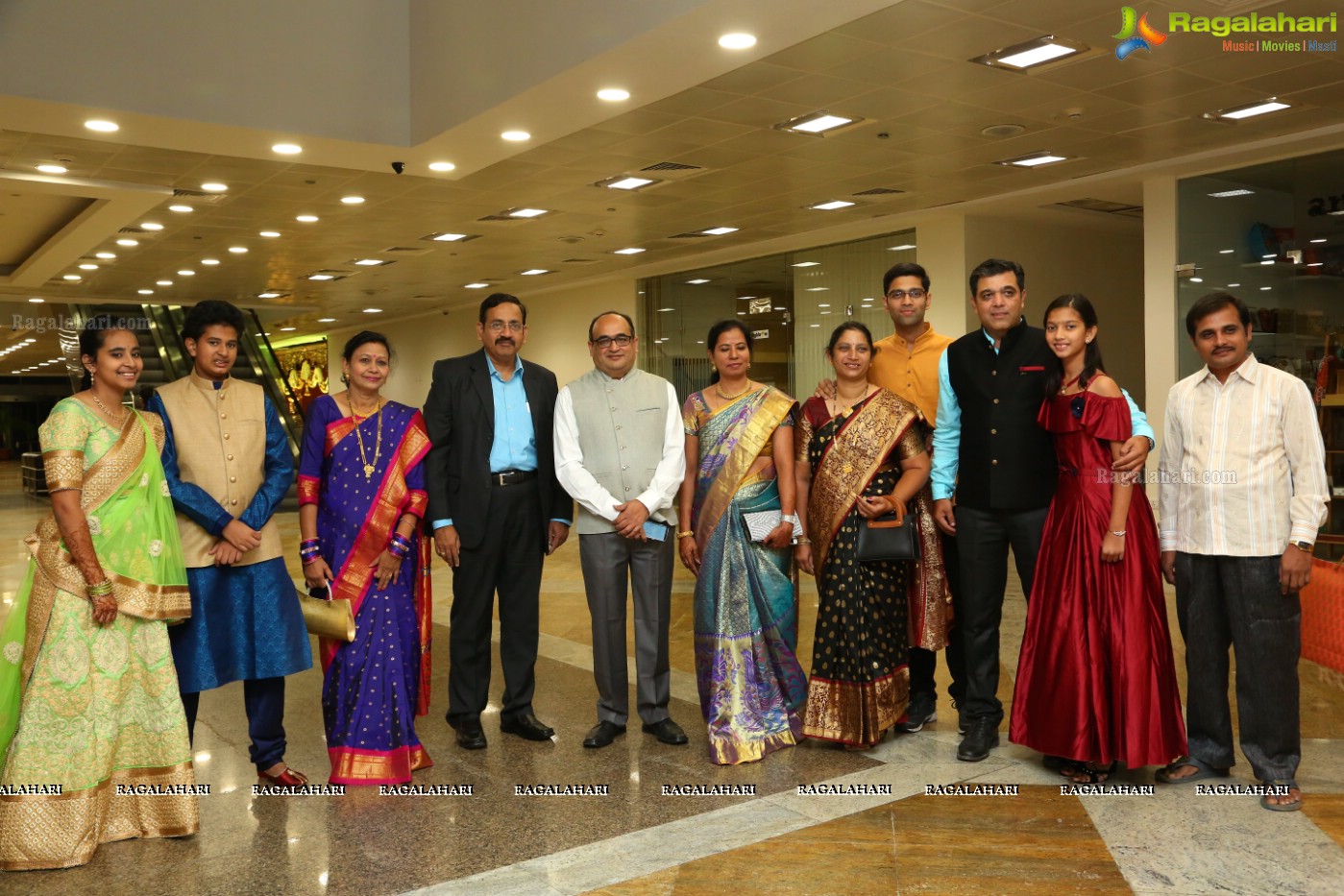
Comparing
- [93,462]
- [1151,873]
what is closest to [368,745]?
[93,462]

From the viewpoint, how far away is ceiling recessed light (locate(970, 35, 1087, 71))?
5.75m

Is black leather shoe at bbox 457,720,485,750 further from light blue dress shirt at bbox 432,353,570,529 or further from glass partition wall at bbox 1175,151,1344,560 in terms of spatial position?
glass partition wall at bbox 1175,151,1344,560

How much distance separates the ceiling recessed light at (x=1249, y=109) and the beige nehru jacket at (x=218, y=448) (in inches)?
257

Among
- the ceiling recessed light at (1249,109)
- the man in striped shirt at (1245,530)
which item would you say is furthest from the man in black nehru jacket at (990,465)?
the ceiling recessed light at (1249,109)

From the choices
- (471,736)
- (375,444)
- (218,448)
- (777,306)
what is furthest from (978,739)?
(777,306)

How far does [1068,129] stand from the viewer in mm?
7637

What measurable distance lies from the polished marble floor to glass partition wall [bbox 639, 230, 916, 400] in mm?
8472

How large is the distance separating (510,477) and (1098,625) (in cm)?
209

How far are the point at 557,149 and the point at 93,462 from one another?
17.5ft

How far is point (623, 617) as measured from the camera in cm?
405

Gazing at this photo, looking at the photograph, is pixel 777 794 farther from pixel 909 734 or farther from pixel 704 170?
pixel 704 170

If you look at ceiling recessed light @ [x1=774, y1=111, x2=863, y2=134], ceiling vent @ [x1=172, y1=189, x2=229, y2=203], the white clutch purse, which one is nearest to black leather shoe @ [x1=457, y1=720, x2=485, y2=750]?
the white clutch purse

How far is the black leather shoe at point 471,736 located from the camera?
13.1ft

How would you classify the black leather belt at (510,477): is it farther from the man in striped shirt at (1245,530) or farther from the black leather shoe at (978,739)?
the man in striped shirt at (1245,530)
